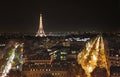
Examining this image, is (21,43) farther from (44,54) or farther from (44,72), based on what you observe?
(44,72)

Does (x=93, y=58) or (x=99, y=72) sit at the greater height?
(x=93, y=58)

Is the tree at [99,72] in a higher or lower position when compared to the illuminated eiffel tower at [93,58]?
lower

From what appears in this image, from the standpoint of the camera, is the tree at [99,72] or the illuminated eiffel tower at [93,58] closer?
the tree at [99,72]

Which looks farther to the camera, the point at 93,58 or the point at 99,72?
the point at 93,58

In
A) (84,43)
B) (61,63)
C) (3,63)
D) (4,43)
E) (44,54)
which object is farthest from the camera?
(84,43)

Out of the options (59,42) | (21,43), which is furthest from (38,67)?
(59,42)

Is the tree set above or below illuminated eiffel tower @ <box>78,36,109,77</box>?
below

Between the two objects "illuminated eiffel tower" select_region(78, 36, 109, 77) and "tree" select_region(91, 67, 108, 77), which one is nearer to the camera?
"tree" select_region(91, 67, 108, 77)

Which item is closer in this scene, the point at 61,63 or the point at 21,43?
the point at 61,63
